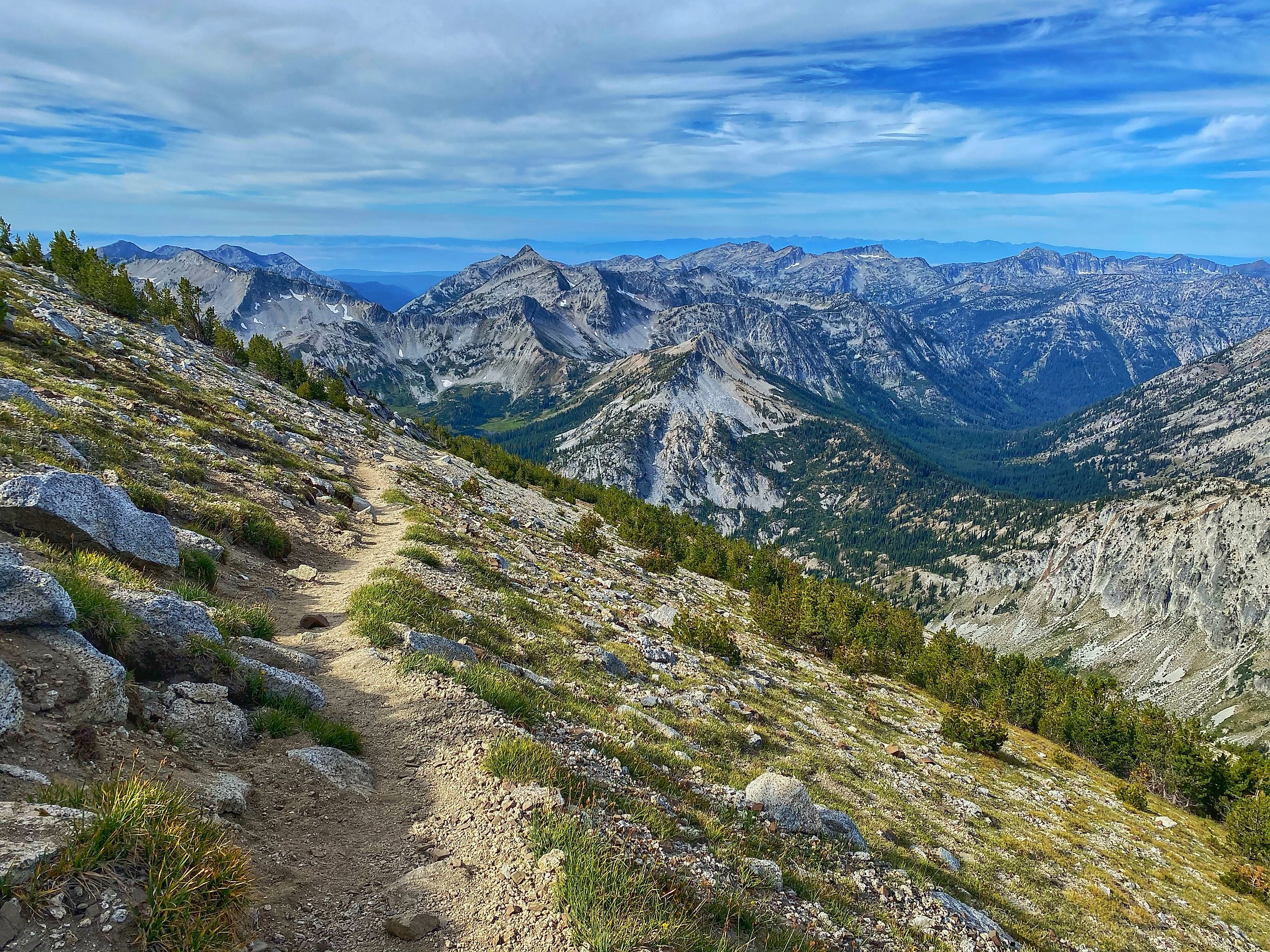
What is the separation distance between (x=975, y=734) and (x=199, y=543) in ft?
154

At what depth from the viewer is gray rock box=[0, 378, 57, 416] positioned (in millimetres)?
19156

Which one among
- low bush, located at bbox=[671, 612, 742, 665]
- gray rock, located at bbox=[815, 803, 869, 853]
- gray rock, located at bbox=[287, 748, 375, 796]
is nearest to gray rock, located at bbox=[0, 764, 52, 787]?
gray rock, located at bbox=[287, 748, 375, 796]

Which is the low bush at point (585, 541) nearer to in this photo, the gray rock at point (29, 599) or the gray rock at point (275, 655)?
the gray rock at point (275, 655)

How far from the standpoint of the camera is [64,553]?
416 inches

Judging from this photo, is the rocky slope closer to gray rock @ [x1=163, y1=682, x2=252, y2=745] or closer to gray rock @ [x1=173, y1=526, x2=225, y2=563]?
gray rock @ [x1=163, y1=682, x2=252, y2=745]

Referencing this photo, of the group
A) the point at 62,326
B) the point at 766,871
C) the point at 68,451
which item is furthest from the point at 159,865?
the point at 62,326

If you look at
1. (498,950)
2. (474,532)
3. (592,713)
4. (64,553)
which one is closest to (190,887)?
(498,950)

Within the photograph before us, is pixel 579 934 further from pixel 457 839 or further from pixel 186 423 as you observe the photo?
pixel 186 423

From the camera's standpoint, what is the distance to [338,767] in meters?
8.83

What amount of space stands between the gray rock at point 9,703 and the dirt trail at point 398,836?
2654 mm

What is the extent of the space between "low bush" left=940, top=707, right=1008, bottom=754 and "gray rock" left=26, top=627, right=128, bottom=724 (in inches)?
1836

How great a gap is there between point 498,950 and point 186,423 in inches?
1249

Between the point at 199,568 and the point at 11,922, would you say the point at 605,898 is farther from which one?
the point at 199,568

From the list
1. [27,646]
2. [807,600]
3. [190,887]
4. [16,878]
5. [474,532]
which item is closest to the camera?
[16,878]
